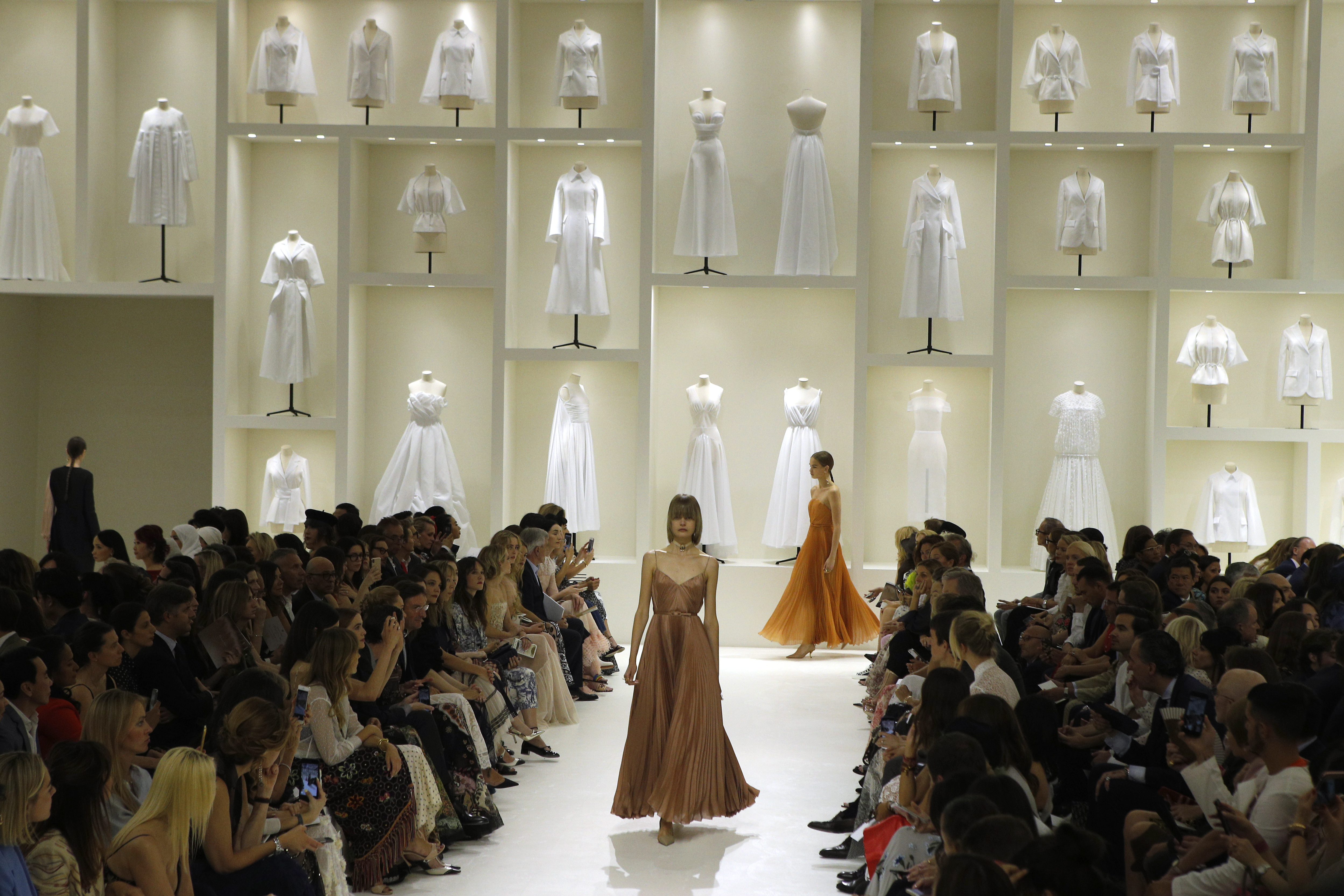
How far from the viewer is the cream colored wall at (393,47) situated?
10570mm

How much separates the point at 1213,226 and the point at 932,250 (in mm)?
2173

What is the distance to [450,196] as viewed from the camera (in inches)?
401

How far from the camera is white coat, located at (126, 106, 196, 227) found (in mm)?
10102

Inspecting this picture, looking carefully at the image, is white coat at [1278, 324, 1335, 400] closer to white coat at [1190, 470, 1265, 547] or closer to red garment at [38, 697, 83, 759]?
white coat at [1190, 470, 1265, 547]

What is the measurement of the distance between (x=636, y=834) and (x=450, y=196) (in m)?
6.22

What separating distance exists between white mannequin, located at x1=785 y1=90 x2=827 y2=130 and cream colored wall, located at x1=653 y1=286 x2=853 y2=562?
50.3 inches

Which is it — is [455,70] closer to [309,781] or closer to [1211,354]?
[1211,354]

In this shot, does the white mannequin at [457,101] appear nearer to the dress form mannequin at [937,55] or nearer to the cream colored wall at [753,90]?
the cream colored wall at [753,90]

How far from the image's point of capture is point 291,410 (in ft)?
33.6

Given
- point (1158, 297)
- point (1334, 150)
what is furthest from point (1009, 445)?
point (1334, 150)

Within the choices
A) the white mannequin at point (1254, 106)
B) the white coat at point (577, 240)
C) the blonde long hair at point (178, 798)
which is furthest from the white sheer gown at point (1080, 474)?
the blonde long hair at point (178, 798)

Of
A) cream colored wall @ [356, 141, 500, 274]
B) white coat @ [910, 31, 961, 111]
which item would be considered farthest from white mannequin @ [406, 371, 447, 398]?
white coat @ [910, 31, 961, 111]

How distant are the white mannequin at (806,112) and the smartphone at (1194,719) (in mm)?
7034

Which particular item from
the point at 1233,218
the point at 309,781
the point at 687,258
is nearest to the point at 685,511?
the point at 309,781
